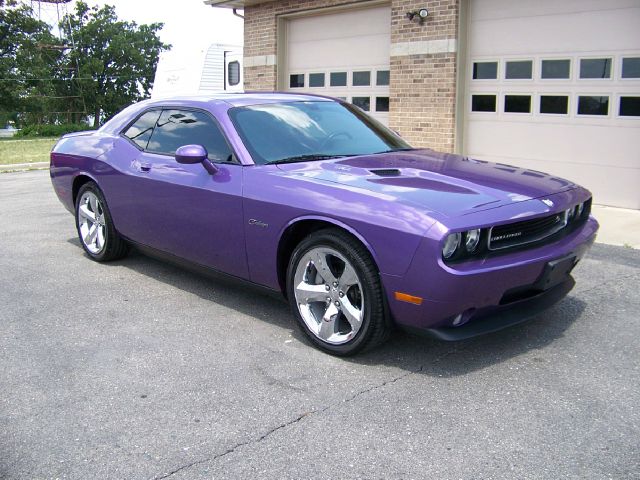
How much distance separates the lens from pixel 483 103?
1029 cm

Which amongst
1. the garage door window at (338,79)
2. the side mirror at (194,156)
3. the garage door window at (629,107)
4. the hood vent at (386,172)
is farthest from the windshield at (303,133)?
the garage door window at (338,79)

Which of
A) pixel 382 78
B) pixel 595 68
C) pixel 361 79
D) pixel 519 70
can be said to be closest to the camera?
pixel 595 68

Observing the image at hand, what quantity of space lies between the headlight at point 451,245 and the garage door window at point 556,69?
663 centimetres

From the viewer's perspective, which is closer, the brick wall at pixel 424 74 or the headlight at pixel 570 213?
the headlight at pixel 570 213

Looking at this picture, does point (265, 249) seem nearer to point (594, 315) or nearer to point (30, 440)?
point (30, 440)

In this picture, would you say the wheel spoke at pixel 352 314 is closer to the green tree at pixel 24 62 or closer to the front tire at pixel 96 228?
the front tire at pixel 96 228

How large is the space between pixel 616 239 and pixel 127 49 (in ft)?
167

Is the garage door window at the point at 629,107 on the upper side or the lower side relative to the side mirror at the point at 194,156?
upper

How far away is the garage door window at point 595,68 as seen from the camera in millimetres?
8844

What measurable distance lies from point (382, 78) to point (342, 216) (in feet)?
27.1

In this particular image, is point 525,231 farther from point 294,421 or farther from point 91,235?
point 91,235

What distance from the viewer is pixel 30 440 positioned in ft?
10.4

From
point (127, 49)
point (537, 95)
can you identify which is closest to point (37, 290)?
point (537, 95)

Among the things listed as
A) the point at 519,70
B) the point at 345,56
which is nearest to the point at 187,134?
the point at 519,70
